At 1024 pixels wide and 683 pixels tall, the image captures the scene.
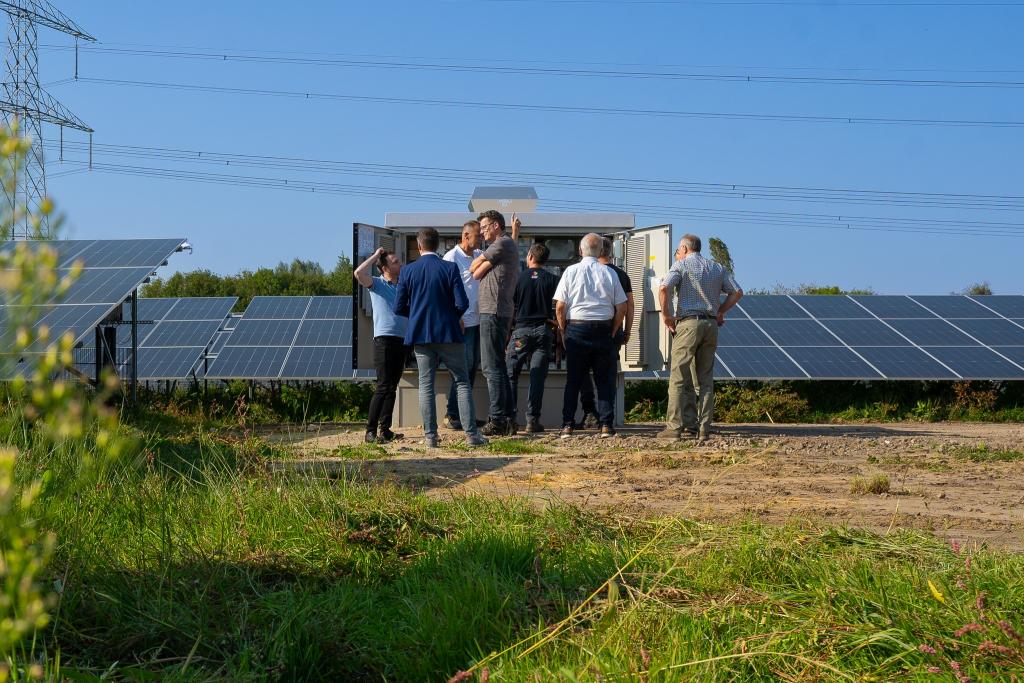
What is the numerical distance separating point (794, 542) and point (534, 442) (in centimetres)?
562

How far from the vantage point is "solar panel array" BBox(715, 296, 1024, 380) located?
15.7m

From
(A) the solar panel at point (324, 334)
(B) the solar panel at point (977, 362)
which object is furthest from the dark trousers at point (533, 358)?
(B) the solar panel at point (977, 362)

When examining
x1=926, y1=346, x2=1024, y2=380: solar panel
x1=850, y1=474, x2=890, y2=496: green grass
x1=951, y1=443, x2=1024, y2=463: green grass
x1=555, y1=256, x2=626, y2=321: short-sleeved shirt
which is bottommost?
x1=951, y1=443, x2=1024, y2=463: green grass

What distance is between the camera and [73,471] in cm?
415

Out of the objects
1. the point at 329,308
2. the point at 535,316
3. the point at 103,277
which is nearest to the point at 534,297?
the point at 535,316

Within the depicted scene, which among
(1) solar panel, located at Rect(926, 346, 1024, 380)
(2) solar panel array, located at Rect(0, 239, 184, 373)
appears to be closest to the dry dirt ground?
(2) solar panel array, located at Rect(0, 239, 184, 373)

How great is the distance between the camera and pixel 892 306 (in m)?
19.9

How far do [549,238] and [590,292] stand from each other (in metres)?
3.15

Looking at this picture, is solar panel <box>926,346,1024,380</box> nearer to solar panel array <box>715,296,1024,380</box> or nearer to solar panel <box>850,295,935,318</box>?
solar panel array <box>715,296,1024,380</box>

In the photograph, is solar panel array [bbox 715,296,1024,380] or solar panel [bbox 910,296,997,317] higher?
solar panel [bbox 910,296,997,317]

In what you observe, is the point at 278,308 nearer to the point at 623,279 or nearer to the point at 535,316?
the point at 535,316

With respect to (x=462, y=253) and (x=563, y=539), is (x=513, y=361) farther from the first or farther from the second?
(x=563, y=539)

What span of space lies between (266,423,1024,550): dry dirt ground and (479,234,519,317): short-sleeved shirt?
1.32 metres

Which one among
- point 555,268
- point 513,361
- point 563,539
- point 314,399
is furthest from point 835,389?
point 563,539
